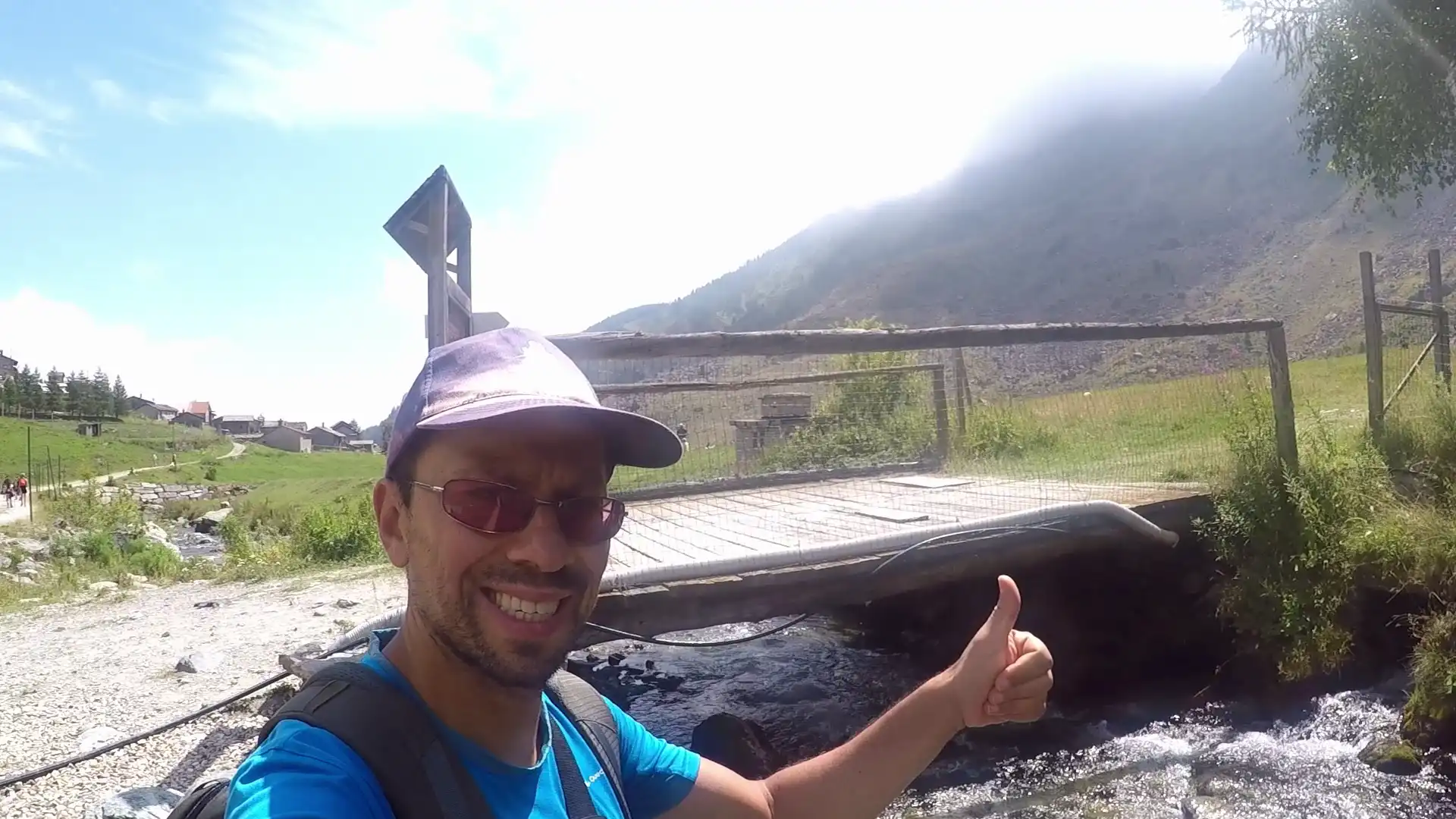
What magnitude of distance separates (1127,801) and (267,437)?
114 m

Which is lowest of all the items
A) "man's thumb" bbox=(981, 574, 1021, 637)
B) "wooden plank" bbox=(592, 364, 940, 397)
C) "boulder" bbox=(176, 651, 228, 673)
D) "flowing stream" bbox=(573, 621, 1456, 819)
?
"flowing stream" bbox=(573, 621, 1456, 819)

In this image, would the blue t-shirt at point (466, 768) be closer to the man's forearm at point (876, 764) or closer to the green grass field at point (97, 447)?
the man's forearm at point (876, 764)

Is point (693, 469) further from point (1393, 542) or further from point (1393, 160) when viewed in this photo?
point (1393, 160)

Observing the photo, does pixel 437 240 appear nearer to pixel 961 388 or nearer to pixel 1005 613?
pixel 1005 613

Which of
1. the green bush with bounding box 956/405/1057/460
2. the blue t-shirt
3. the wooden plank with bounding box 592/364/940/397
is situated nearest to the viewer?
the blue t-shirt

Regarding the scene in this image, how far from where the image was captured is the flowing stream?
4.59 meters

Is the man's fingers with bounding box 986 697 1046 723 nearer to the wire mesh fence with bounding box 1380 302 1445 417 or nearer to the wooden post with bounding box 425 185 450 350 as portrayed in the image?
the wooden post with bounding box 425 185 450 350

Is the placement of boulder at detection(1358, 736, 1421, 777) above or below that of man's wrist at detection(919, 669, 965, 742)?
below

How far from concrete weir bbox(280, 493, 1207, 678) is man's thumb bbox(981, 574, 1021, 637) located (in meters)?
2.98

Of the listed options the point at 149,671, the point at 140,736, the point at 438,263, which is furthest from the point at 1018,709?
the point at 149,671

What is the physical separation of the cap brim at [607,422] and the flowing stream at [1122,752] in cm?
383

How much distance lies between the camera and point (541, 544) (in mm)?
1406

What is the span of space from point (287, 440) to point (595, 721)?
369ft

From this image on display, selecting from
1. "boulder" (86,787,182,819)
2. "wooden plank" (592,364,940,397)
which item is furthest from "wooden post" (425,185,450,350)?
"boulder" (86,787,182,819)
